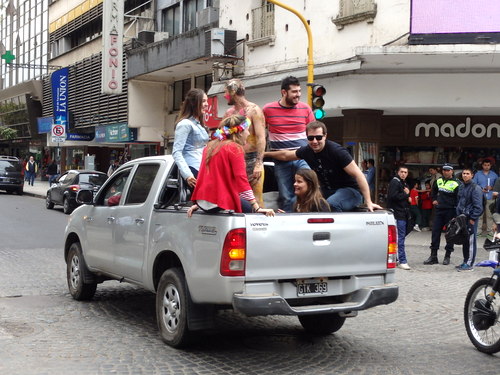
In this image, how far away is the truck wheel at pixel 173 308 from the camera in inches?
228

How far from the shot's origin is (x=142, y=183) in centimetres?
710

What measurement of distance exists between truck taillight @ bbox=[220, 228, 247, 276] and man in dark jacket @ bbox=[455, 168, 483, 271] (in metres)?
7.39

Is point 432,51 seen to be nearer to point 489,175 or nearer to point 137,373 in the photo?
point 489,175

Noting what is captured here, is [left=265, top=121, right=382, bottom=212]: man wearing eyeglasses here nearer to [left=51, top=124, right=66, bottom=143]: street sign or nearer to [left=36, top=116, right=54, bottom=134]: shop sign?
[left=51, top=124, right=66, bottom=143]: street sign

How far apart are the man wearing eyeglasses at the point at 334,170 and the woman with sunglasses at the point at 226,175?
0.87m

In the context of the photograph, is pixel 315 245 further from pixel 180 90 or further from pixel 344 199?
pixel 180 90

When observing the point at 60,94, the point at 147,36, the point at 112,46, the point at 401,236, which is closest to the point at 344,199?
the point at 401,236

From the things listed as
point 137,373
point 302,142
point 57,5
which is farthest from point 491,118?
point 57,5

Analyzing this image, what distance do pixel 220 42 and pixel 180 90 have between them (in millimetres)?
8654

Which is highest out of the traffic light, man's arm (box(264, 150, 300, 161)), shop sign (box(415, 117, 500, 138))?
the traffic light

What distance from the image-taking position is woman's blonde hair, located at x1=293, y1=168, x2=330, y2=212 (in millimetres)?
6172

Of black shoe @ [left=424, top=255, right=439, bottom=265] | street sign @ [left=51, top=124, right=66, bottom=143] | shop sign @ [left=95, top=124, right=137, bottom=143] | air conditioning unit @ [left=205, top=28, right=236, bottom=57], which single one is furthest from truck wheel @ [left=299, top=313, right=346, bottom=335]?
street sign @ [left=51, top=124, right=66, bottom=143]

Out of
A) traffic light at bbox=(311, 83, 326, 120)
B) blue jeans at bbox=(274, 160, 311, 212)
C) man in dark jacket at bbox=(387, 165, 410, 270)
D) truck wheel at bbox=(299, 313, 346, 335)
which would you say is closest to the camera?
truck wheel at bbox=(299, 313, 346, 335)

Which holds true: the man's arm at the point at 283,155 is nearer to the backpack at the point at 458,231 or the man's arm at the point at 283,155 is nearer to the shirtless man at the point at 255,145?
the shirtless man at the point at 255,145
